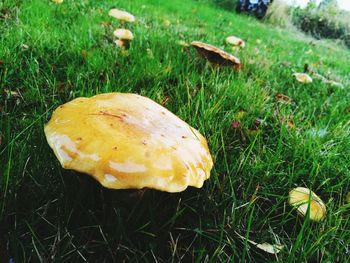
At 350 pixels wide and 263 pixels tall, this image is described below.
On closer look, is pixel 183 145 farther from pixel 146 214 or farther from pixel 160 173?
pixel 146 214

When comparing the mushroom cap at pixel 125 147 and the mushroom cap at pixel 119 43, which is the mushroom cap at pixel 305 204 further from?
the mushroom cap at pixel 119 43

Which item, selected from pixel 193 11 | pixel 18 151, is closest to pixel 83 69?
pixel 18 151

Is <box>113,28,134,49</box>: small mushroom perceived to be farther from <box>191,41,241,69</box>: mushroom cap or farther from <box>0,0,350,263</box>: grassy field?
<box>191,41,241,69</box>: mushroom cap

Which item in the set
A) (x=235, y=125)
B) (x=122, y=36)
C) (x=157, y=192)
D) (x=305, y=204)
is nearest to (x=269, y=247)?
(x=305, y=204)

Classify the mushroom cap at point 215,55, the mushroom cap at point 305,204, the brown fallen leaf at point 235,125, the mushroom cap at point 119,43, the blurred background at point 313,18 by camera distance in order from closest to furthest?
the mushroom cap at point 305,204 < the brown fallen leaf at point 235,125 < the mushroom cap at point 215,55 < the mushroom cap at point 119,43 < the blurred background at point 313,18

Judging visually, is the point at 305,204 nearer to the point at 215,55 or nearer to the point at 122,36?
the point at 215,55

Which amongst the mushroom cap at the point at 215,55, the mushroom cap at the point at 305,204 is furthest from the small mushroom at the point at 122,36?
the mushroom cap at the point at 305,204

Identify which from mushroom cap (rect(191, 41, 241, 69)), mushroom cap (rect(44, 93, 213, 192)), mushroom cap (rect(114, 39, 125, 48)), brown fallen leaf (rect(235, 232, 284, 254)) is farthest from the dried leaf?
mushroom cap (rect(114, 39, 125, 48))
